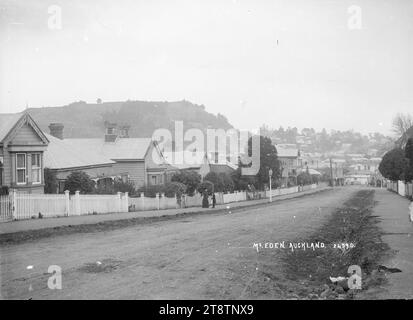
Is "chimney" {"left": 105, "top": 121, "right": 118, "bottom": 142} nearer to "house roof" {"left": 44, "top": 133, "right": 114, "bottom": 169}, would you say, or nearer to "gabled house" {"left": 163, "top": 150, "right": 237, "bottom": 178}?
"house roof" {"left": 44, "top": 133, "right": 114, "bottom": 169}

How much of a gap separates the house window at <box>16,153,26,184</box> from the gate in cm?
538

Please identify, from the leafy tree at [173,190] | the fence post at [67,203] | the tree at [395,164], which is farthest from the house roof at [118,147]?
the tree at [395,164]

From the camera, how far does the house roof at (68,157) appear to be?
3206cm

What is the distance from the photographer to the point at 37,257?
11016 mm

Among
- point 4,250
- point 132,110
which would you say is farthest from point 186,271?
point 132,110

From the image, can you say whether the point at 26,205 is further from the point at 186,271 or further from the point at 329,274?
the point at 329,274

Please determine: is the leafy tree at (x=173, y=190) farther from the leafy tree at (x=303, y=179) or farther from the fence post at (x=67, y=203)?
the leafy tree at (x=303, y=179)

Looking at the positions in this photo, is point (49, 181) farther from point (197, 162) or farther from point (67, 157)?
point (197, 162)

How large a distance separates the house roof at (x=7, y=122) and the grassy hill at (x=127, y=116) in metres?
101

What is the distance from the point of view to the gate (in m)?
17.8

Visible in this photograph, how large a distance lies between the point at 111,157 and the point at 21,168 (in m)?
18.8

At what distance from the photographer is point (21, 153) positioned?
23312 mm

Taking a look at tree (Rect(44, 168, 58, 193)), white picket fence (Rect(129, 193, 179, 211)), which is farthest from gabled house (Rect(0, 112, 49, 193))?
white picket fence (Rect(129, 193, 179, 211))

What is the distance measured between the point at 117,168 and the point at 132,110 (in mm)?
113383
